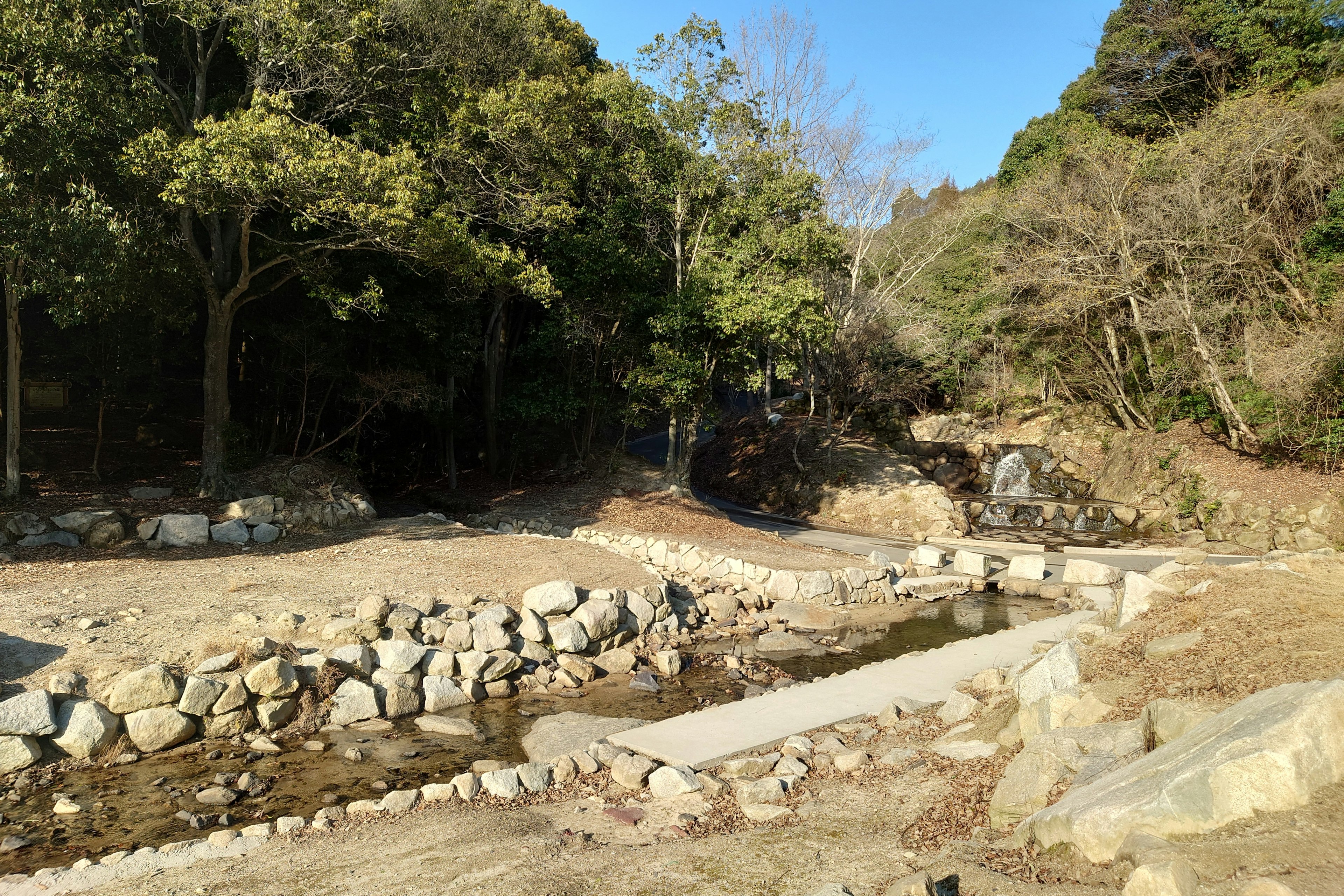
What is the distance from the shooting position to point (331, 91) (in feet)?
46.5

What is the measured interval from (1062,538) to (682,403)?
10414mm

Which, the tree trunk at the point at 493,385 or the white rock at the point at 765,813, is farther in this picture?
the tree trunk at the point at 493,385

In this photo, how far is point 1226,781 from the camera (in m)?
3.92

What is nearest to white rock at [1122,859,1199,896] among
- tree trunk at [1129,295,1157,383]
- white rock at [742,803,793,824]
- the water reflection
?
white rock at [742,803,793,824]

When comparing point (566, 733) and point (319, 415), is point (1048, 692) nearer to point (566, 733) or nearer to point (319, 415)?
point (566, 733)

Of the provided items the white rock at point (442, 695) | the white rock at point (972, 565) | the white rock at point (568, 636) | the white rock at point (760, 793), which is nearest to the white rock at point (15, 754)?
the white rock at point (442, 695)

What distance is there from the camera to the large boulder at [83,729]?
7312 mm

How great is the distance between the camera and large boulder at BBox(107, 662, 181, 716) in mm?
7723

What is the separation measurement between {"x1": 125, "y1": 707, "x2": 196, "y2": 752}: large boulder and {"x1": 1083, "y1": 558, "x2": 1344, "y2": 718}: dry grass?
7964mm

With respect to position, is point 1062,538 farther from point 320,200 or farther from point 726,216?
point 320,200

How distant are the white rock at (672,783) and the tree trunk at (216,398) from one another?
11.4 m

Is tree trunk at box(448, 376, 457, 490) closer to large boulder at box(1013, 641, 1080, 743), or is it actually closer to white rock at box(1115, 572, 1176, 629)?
white rock at box(1115, 572, 1176, 629)

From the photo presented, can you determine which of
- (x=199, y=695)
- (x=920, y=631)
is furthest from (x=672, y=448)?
(x=199, y=695)

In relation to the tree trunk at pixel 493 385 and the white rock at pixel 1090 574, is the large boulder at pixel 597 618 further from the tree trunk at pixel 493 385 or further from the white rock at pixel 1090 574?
the tree trunk at pixel 493 385
